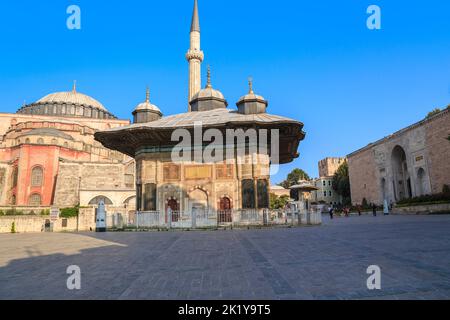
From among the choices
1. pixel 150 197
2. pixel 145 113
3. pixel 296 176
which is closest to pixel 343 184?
pixel 296 176

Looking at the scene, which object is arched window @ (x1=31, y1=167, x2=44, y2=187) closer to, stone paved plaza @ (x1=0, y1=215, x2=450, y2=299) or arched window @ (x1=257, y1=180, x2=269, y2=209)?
arched window @ (x1=257, y1=180, x2=269, y2=209)

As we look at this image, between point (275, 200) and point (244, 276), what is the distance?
185 feet

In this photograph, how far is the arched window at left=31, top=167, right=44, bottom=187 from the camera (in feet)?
134

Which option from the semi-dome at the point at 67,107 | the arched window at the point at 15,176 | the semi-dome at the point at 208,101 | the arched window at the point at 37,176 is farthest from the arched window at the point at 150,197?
the semi-dome at the point at 67,107

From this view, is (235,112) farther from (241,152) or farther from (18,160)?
(18,160)

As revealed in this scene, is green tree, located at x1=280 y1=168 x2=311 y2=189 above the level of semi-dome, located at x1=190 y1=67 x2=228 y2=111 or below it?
below

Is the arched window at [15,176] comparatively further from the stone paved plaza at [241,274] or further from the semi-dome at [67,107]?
the stone paved plaza at [241,274]

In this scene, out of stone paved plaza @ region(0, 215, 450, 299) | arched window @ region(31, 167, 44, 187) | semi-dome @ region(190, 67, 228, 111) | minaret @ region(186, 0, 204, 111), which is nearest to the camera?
stone paved plaza @ region(0, 215, 450, 299)

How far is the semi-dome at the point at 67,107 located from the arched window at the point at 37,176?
20718mm

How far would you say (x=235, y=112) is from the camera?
2305 cm

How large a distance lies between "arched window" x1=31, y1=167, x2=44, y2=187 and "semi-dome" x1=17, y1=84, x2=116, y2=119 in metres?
20.7

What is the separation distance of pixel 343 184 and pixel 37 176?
58.9 m

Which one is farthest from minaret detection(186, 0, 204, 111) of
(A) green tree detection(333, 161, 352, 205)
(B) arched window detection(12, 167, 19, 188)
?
(A) green tree detection(333, 161, 352, 205)
